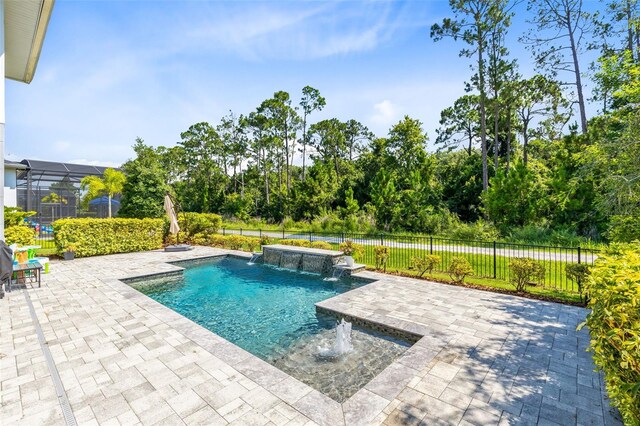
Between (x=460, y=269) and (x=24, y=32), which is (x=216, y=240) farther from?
(x=460, y=269)

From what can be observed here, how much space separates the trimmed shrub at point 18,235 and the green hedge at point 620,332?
15.0 meters

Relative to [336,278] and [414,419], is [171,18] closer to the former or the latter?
[336,278]

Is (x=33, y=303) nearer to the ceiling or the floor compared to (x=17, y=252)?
nearer to the floor

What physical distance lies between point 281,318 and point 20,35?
1000 cm

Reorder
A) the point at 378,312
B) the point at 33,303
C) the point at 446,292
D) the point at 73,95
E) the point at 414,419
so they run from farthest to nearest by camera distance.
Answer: the point at 73,95
the point at 446,292
the point at 33,303
the point at 378,312
the point at 414,419

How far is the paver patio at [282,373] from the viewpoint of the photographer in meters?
2.87

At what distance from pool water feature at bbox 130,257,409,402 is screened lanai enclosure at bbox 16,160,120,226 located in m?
23.3

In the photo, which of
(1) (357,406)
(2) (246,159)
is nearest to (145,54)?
(1) (357,406)

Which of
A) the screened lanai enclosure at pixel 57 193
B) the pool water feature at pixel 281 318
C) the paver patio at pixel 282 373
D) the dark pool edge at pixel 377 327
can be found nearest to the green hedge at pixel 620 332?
the paver patio at pixel 282 373

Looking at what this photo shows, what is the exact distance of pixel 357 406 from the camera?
9.80 ft

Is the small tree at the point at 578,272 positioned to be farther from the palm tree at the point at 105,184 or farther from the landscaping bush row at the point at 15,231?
the palm tree at the point at 105,184

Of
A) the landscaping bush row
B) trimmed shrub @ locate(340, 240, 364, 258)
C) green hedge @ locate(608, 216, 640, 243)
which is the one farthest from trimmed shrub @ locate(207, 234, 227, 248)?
green hedge @ locate(608, 216, 640, 243)

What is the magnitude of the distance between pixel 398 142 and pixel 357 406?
26.0m

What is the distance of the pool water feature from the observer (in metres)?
4.13
